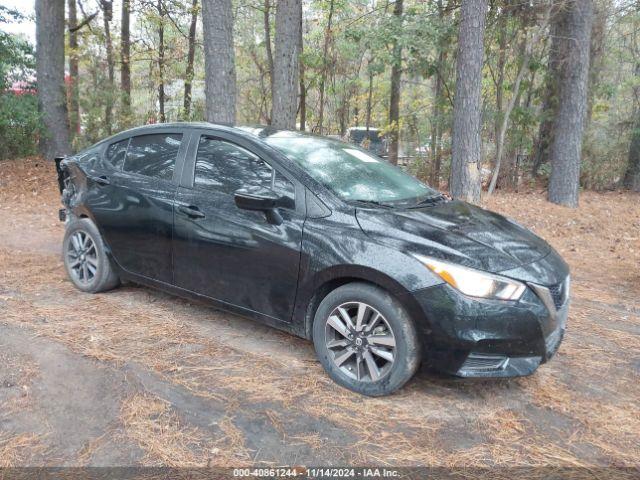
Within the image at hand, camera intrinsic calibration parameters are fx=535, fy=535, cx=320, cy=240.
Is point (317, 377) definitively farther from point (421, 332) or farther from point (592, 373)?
point (592, 373)

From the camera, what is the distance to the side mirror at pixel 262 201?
3.50m

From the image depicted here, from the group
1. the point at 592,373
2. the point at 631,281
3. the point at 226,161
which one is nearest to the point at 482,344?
the point at 592,373

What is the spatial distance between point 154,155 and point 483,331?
301 cm

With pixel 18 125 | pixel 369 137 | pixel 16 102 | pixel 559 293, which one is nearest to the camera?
pixel 559 293

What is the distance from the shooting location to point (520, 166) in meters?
12.7

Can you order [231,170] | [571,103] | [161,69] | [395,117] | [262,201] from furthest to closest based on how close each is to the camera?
[161,69] → [395,117] → [571,103] → [231,170] → [262,201]

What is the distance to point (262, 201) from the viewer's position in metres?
3.49

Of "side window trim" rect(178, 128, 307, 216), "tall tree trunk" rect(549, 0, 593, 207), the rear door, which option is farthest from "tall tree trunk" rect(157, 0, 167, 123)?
"side window trim" rect(178, 128, 307, 216)

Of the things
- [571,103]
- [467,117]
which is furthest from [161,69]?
[571,103]

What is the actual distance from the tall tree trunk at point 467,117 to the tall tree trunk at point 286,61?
266 cm

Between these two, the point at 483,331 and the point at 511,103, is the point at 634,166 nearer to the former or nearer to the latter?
the point at 511,103

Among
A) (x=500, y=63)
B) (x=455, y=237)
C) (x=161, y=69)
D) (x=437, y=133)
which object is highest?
(x=161, y=69)

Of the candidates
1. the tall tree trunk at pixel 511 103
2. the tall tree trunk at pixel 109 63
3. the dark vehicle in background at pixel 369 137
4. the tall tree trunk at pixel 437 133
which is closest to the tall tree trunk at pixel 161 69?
the tall tree trunk at pixel 109 63

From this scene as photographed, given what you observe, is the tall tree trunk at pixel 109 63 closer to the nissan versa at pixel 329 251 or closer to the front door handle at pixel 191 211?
the nissan versa at pixel 329 251
